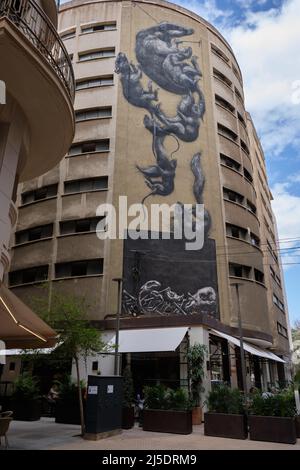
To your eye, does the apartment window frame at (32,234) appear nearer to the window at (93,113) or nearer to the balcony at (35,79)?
the window at (93,113)

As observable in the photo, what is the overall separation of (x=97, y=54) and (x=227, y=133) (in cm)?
1213

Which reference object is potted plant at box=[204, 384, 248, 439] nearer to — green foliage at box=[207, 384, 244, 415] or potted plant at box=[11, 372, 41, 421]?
green foliage at box=[207, 384, 244, 415]

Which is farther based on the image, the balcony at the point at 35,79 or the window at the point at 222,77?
the window at the point at 222,77

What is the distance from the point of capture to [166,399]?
14.0 metres

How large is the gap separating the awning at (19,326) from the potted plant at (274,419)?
21.8 ft

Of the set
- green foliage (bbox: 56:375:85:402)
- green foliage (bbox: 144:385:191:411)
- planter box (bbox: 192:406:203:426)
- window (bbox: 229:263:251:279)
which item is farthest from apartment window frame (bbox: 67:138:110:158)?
green foliage (bbox: 144:385:191:411)

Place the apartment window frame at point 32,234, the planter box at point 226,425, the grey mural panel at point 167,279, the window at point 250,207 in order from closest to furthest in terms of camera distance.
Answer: the planter box at point 226,425 < the grey mural panel at point 167,279 < the apartment window frame at point 32,234 < the window at point 250,207

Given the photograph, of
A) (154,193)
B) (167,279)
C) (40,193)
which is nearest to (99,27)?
(40,193)

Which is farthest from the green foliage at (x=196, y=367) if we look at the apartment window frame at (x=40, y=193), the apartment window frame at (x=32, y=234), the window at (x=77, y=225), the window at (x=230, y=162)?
the window at (x=230, y=162)

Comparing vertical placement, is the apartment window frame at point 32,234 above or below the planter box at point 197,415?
above

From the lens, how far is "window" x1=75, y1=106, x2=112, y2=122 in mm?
29312

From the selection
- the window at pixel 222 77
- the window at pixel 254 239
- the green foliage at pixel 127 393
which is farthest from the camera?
the window at pixel 222 77

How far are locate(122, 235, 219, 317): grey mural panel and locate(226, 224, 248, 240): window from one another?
359 centimetres

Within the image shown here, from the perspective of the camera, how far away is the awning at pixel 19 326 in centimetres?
859
